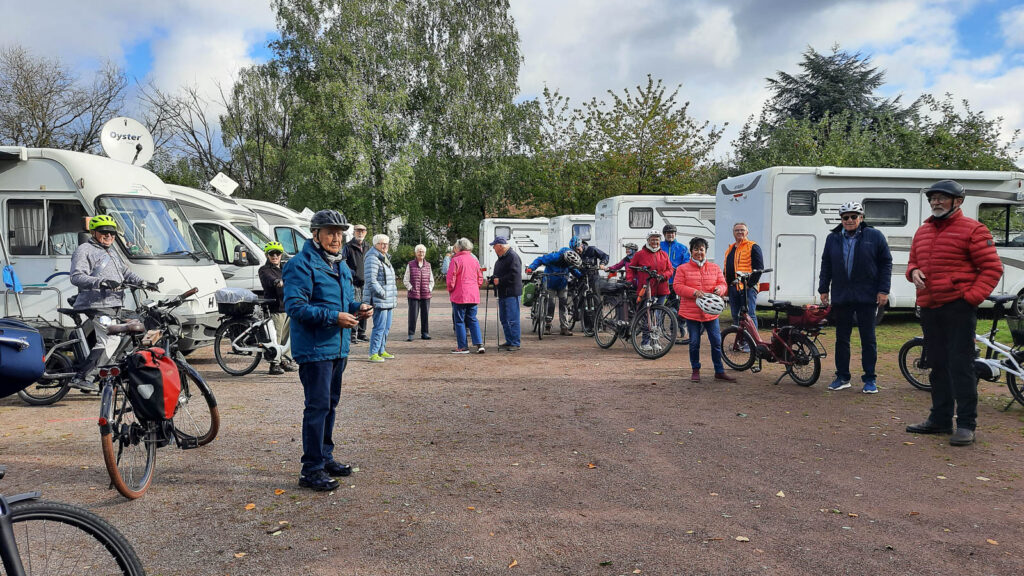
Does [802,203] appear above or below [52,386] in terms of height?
above

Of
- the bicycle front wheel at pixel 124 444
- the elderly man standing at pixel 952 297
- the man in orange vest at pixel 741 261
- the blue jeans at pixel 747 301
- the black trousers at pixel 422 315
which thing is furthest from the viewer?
the black trousers at pixel 422 315

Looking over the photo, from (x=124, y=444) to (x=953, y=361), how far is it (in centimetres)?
621

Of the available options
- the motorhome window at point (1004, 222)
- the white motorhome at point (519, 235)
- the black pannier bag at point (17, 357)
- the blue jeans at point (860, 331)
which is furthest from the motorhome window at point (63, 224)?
the white motorhome at point (519, 235)

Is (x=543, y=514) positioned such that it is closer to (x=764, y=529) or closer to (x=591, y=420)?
(x=764, y=529)

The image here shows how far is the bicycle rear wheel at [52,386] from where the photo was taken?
7504 mm

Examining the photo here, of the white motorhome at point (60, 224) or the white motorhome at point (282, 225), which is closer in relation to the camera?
the white motorhome at point (60, 224)

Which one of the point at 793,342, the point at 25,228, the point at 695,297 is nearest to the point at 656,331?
the point at 695,297

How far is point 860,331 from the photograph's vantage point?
25.1 ft

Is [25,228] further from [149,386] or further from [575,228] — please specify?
[575,228]

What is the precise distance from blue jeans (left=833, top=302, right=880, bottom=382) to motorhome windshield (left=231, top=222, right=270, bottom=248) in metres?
10.8

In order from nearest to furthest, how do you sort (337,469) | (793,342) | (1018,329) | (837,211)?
(337,469), (1018,329), (793,342), (837,211)

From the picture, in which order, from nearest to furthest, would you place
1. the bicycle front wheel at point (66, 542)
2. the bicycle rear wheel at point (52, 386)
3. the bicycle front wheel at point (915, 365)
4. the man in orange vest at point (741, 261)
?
the bicycle front wheel at point (66, 542) < the bicycle rear wheel at point (52, 386) < the bicycle front wheel at point (915, 365) < the man in orange vest at point (741, 261)

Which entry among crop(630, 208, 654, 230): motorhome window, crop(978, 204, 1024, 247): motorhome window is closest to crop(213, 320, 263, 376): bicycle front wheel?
crop(630, 208, 654, 230): motorhome window

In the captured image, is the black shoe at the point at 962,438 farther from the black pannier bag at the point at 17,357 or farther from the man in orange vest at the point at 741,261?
the black pannier bag at the point at 17,357
